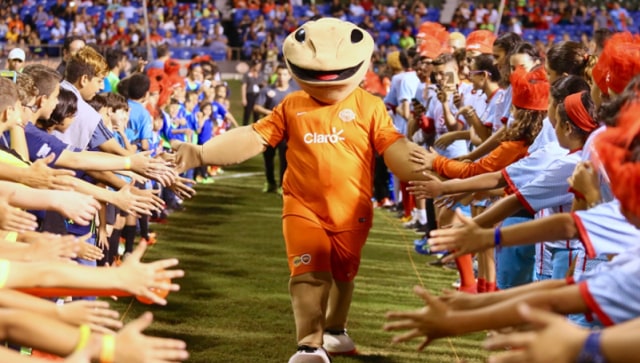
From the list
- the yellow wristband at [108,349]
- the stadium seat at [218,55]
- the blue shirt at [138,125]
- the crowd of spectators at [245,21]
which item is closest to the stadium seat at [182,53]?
the crowd of spectators at [245,21]

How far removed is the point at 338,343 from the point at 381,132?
1391 millimetres

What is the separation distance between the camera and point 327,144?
20.0 ft

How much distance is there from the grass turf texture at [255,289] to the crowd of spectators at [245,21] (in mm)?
14885

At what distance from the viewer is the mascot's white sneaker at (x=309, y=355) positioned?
19.3 feet

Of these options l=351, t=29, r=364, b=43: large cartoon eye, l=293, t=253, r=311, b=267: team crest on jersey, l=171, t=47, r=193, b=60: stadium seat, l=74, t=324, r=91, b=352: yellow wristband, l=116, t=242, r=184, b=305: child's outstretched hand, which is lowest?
l=171, t=47, r=193, b=60: stadium seat

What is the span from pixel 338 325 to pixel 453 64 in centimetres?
378

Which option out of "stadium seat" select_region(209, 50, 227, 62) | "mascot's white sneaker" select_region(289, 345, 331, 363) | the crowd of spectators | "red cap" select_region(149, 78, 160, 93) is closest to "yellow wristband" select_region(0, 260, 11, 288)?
"mascot's white sneaker" select_region(289, 345, 331, 363)

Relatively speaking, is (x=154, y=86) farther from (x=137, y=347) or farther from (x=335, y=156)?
(x=137, y=347)

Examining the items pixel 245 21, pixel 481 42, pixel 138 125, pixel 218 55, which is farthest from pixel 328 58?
pixel 245 21

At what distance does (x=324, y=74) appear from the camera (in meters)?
6.13

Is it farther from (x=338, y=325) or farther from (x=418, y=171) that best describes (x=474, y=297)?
(x=338, y=325)

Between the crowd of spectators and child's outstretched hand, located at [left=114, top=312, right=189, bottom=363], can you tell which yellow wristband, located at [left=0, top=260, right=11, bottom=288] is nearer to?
child's outstretched hand, located at [left=114, top=312, right=189, bottom=363]

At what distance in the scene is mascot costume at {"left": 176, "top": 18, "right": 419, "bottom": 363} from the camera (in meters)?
6.06

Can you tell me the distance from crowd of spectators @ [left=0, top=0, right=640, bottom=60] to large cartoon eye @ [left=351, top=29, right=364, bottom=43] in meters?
20.3
